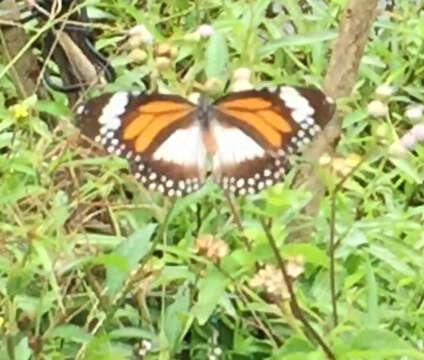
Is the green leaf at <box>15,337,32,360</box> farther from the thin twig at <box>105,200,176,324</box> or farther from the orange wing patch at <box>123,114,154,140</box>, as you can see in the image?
the orange wing patch at <box>123,114,154,140</box>

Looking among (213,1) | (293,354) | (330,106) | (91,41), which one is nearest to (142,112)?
(330,106)

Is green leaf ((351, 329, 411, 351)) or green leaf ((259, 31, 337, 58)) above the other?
green leaf ((259, 31, 337, 58))

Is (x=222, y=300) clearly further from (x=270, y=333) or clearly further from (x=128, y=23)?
(x=128, y=23)

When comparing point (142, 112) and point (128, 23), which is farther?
point (128, 23)

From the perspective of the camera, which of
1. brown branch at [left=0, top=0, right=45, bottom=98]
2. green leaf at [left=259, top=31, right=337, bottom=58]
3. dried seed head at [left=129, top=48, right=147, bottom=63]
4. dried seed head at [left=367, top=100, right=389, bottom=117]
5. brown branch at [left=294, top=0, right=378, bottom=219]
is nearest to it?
dried seed head at [left=367, top=100, right=389, bottom=117]

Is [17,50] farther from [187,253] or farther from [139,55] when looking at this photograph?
[187,253]

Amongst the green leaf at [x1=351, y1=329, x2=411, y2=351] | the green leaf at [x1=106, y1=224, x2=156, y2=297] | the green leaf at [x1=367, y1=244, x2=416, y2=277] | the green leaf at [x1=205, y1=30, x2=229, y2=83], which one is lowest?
the green leaf at [x1=351, y1=329, x2=411, y2=351]

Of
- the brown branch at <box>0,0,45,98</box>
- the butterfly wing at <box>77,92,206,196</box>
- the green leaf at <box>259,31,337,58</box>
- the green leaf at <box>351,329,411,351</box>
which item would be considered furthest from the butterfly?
the brown branch at <box>0,0,45,98</box>
